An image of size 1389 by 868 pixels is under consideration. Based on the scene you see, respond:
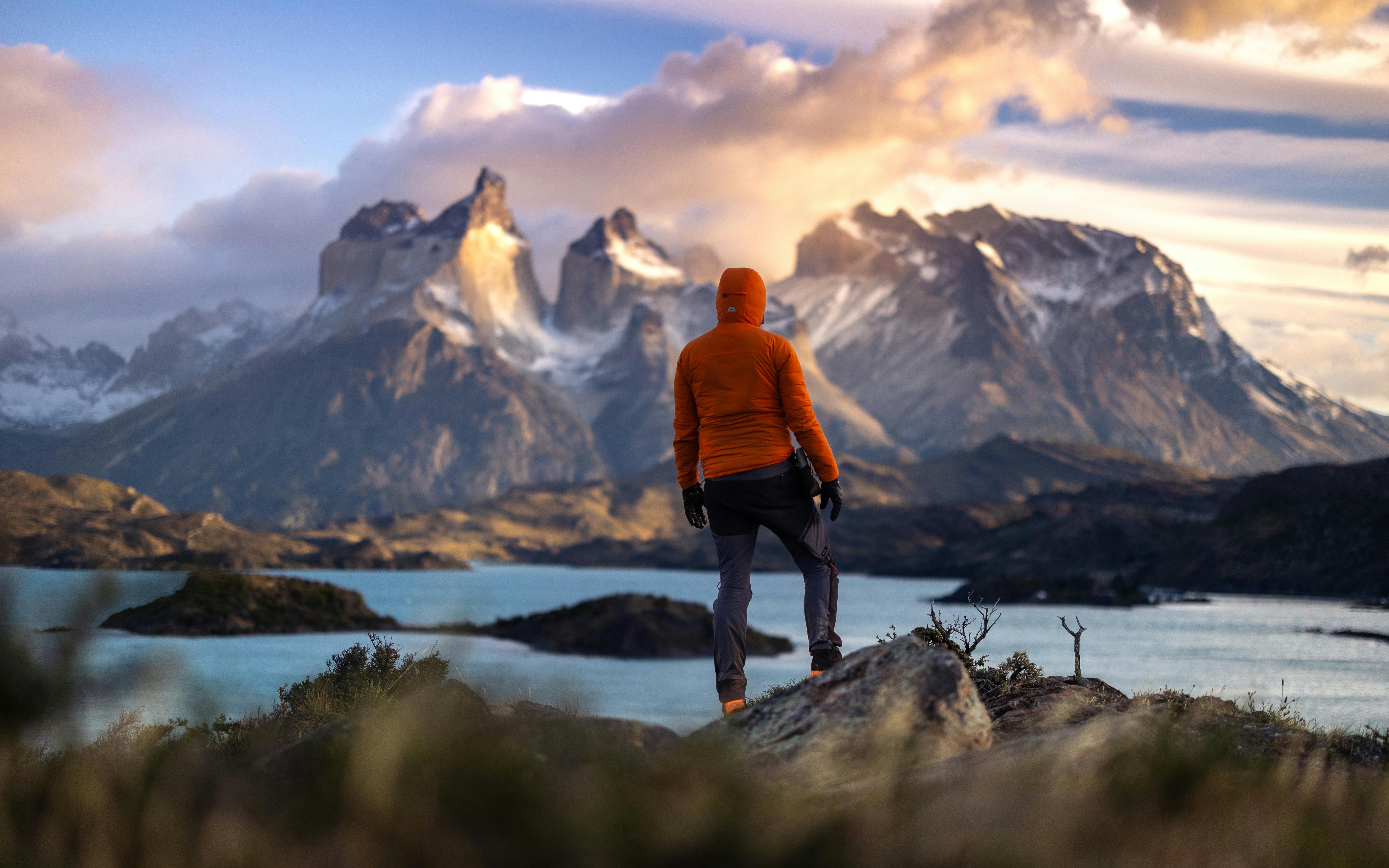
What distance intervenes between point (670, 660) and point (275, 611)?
32.3m

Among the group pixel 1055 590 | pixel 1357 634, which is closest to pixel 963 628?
pixel 1357 634

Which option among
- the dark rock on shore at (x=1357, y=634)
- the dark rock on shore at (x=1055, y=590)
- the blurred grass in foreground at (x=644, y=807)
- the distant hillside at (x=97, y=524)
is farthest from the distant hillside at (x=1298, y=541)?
the blurred grass in foreground at (x=644, y=807)

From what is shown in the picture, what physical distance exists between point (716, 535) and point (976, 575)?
185 m

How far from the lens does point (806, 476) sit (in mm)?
8891

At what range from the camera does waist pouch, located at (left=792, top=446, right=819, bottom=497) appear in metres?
8.89

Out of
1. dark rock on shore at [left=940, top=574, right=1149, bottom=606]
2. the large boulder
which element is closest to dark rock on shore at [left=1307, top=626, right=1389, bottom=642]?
dark rock on shore at [left=940, top=574, right=1149, bottom=606]

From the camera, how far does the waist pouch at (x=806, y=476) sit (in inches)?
350

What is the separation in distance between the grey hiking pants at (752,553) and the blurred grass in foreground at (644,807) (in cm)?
354

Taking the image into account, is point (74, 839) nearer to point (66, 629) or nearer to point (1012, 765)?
point (66, 629)

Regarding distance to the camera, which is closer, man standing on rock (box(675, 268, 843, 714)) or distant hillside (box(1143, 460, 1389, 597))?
man standing on rock (box(675, 268, 843, 714))

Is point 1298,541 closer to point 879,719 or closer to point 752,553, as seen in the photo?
point 752,553

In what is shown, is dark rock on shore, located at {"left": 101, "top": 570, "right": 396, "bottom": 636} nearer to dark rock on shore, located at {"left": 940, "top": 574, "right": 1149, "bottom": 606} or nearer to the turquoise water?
the turquoise water

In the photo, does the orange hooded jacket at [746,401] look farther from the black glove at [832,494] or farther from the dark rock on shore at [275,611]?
the dark rock on shore at [275,611]

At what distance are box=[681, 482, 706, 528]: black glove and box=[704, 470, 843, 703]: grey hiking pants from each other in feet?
0.29
